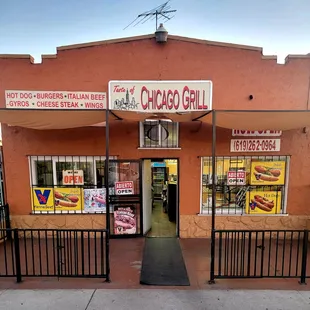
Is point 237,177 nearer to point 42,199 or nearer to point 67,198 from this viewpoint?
point 67,198

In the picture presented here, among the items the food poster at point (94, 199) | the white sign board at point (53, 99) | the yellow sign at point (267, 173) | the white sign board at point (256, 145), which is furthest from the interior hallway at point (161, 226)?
the white sign board at point (53, 99)

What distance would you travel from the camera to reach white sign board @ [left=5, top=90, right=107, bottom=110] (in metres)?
5.38

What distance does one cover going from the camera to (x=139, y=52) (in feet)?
17.5

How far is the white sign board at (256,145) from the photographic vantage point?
5500 millimetres

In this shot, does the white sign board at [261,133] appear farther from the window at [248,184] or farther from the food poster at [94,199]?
the food poster at [94,199]

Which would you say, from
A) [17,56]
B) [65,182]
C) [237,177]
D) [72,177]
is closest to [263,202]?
[237,177]

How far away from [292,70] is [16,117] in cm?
643

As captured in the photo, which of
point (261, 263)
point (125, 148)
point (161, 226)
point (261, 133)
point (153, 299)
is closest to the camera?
point (153, 299)

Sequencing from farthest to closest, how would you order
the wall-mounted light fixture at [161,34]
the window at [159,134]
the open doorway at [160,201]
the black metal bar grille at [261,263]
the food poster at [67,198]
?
1. the open doorway at [160,201]
2. the food poster at [67,198]
3. the window at [159,134]
4. the wall-mounted light fixture at [161,34]
5. the black metal bar grille at [261,263]

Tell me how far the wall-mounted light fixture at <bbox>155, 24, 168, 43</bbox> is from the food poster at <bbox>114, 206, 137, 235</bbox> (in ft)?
14.3

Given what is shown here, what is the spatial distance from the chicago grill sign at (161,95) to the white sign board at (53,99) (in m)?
0.42

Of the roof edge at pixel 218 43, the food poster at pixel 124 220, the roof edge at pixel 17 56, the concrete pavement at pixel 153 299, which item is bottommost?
the concrete pavement at pixel 153 299

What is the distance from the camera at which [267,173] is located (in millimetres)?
5633

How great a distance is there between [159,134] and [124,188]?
1.71 metres
